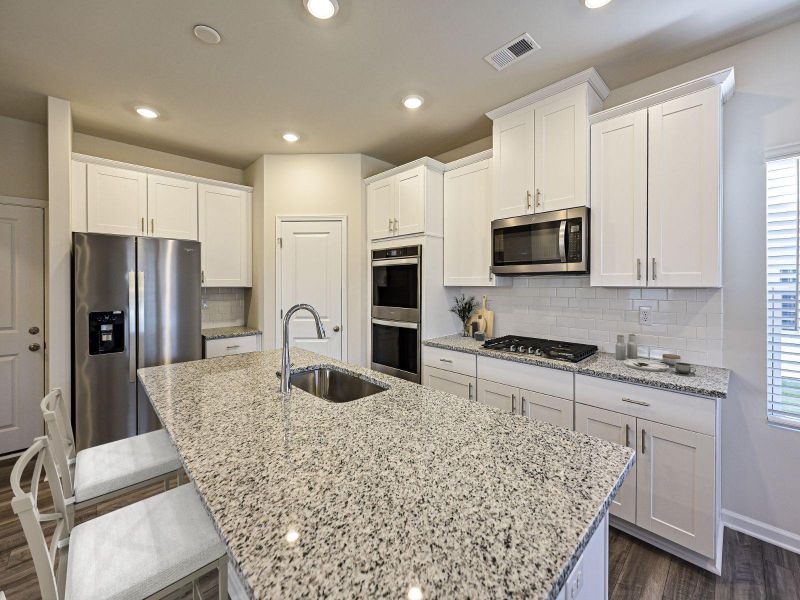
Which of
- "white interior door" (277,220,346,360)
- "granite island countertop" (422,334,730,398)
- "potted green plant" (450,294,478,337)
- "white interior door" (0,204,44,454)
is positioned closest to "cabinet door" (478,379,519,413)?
"granite island countertop" (422,334,730,398)

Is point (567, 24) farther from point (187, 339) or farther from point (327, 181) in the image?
point (187, 339)

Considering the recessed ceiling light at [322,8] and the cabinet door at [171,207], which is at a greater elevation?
the recessed ceiling light at [322,8]

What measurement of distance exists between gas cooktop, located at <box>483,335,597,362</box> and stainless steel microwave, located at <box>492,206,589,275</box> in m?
0.52

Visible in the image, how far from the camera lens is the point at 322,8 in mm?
1765

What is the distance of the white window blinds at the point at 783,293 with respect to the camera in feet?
6.34

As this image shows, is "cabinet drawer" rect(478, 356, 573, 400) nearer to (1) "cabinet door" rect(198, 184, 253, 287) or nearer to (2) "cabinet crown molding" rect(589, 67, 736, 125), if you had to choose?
(2) "cabinet crown molding" rect(589, 67, 736, 125)

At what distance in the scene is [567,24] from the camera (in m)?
1.88

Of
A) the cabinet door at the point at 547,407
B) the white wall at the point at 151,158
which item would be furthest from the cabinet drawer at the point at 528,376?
the white wall at the point at 151,158

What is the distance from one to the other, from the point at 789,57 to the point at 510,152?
149 cm

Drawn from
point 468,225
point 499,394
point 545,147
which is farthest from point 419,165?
point 499,394

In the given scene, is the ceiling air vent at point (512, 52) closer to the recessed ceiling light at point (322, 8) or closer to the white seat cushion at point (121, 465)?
the recessed ceiling light at point (322, 8)

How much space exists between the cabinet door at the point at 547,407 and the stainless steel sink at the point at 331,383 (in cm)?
117

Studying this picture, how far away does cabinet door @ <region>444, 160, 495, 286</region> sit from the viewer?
2.99 m

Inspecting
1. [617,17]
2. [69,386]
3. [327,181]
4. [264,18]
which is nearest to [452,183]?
[327,181]
